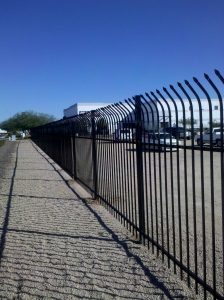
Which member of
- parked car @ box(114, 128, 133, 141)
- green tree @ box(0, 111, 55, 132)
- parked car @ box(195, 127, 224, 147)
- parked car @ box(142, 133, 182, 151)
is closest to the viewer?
parked car @ box(195, 127, 224, 147)

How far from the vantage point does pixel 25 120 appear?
130875 millimetres

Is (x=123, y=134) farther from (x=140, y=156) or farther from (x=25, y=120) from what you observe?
(x=25, y=120)

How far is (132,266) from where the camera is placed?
5.05m

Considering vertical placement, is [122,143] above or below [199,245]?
above

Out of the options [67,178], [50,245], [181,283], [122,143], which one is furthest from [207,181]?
[181,283]

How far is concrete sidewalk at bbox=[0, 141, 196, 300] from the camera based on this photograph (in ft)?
14.4

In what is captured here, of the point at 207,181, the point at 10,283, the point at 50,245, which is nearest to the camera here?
Result: the point at 10,283

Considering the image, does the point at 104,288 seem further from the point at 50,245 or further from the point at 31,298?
the point at 50,245

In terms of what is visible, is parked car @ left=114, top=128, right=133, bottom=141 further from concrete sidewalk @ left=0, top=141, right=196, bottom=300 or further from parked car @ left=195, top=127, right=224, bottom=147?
parked car @ left=195, top=127, right=224, bottom=147

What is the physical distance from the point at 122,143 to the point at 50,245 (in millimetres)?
1904

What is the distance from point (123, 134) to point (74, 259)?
6.95 ft

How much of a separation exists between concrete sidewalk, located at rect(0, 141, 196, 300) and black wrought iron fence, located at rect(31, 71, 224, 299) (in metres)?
0.26

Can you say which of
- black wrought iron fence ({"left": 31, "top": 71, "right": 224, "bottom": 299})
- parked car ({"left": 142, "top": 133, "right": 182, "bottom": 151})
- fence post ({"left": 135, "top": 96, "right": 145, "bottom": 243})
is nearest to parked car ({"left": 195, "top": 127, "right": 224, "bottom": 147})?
black wrought iron fence ({"left": 31, "top": 71, "right": 224, "bottom": 299})

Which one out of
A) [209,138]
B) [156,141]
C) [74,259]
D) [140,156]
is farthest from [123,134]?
[209,138]
